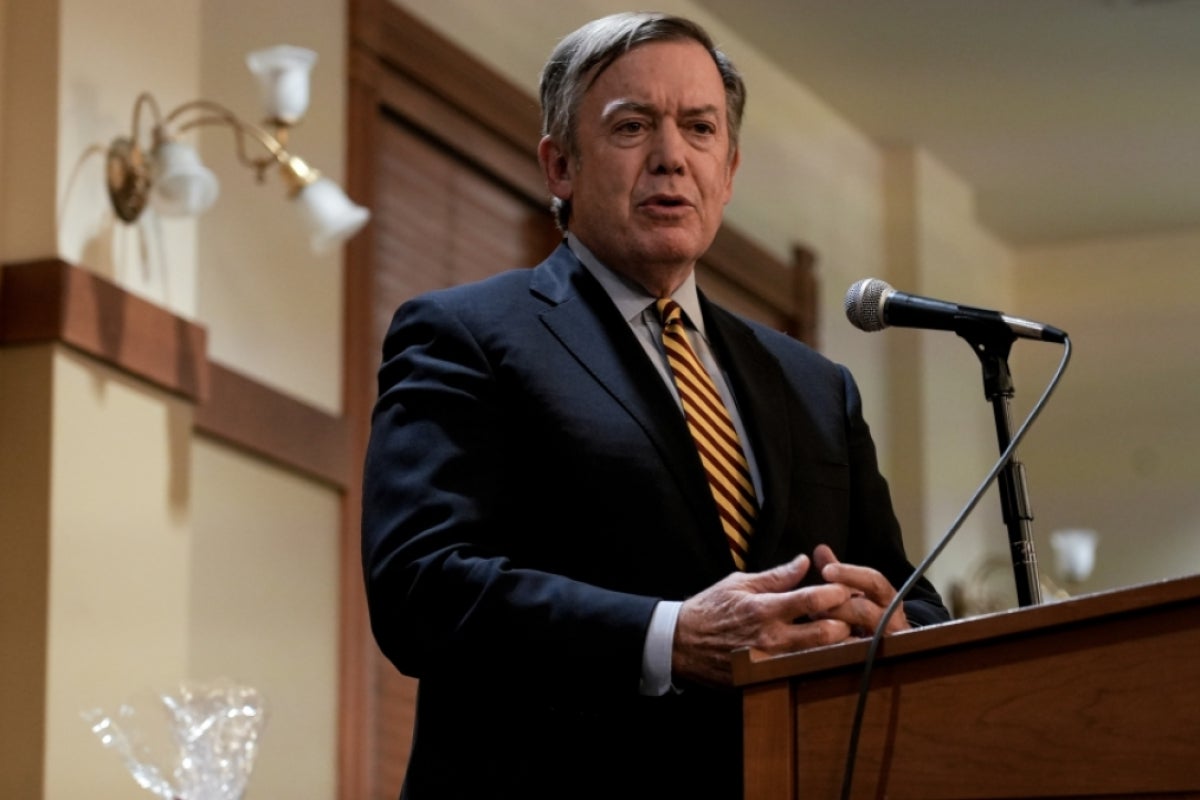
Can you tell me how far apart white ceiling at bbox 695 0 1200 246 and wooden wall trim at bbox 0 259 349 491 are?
331cm

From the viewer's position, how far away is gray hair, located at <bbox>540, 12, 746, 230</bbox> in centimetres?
240

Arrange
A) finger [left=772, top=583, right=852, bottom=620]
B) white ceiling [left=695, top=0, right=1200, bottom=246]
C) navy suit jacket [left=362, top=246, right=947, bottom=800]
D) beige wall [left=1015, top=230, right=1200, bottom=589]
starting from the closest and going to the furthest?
finger [left=772, top=583, right=852, bottom=620] → navy suit jacket [left=362, top=246, right=947, bottom=800] → white ceiling [left=695, top=0, right=1200, bottom=246] → beige wall [left=1015, top=230, right=1200, bottom=589]

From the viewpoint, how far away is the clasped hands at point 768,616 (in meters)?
1.82

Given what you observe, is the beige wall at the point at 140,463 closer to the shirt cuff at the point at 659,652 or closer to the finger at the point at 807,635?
the shirt cuff at the point at 659,652

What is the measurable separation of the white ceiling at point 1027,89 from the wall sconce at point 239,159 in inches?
124

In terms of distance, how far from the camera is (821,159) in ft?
29.1

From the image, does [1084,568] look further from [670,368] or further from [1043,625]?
[1043,625]

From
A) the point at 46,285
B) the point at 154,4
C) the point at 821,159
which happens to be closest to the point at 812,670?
the point at 46,285

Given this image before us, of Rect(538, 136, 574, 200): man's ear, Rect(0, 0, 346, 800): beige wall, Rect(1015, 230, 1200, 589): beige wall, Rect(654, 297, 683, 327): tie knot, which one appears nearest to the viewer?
Rect(654, 297, 683, 327): tie knot

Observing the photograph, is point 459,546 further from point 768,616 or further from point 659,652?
point 768,616

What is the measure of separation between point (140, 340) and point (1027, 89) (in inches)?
202

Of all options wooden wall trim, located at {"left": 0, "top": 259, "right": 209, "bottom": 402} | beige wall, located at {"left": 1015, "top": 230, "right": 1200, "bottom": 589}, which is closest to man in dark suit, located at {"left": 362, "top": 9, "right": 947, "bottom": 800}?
wooden wall trim, located at {"left": 0, "top": 259, "right": 209, "bottom": 402}

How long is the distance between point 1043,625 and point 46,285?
9.81 ft

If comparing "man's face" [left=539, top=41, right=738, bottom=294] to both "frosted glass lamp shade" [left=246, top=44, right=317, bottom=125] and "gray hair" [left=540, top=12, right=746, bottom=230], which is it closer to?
"gray hair" [left=540, top=12, right=746, bottom=230]
